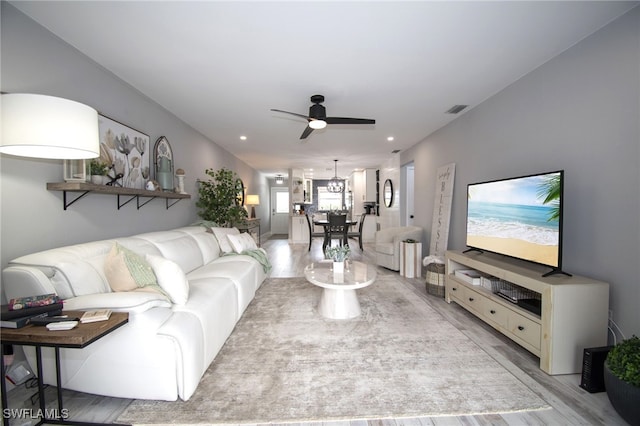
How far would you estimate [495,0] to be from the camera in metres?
1.63

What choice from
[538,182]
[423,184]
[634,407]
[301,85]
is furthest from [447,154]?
[634,407]

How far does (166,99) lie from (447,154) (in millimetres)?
4095

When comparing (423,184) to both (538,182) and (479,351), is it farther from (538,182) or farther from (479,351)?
(479,351)

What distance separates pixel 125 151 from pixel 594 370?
429 cm

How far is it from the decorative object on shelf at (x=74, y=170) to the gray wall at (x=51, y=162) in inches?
3.9

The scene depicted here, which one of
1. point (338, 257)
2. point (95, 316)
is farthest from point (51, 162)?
point (338, 257)

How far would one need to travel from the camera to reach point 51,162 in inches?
78.3

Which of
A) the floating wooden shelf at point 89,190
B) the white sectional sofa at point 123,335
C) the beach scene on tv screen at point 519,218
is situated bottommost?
the white sectional sofa at point 123,335

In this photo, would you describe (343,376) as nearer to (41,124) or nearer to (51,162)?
(41,124)

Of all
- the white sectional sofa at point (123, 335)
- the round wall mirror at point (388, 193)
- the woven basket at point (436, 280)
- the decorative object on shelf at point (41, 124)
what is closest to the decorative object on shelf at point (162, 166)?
the white sectional sofa at point (123, 335)

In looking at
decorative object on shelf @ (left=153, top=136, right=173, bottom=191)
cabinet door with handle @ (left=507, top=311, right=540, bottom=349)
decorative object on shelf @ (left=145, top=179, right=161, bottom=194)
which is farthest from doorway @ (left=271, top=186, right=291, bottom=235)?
cabinet door with handle @ (left=507, top=311, right=540, bottom=349)

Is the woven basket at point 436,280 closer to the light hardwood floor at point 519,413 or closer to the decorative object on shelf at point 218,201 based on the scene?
the light hardwood floor at point 519,413

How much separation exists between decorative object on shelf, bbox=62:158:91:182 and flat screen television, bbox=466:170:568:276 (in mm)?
3674

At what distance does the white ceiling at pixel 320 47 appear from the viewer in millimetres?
1731
